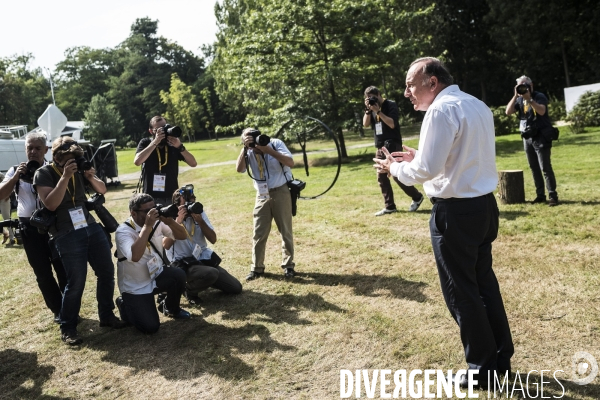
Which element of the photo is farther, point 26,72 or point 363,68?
point 26,72

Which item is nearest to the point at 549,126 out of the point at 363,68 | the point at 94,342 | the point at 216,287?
the point at 216,287

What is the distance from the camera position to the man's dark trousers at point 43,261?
4.82 m

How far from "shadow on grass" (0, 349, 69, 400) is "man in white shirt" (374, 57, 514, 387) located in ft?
9.18

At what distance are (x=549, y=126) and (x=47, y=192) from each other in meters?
6.32

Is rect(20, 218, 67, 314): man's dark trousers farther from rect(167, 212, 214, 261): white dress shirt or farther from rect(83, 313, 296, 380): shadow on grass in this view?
rect(167, 212, 214, 261): white dress shirt

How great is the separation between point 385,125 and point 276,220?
2961 mm

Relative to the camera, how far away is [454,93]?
2.93 m

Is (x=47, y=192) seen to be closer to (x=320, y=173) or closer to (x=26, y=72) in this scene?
(x=320, y=173)

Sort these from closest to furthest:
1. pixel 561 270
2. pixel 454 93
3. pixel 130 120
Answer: pixel 454 93 → pixel 561 270 → pixel 130 120

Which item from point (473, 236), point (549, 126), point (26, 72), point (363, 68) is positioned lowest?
point (473, 236)

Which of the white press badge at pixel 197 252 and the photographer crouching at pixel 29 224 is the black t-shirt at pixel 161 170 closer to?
the white press badge at pixel 197 252

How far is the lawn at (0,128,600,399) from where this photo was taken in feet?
11.9

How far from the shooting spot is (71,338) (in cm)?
463

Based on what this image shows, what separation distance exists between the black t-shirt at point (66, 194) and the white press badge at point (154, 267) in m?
0.65
